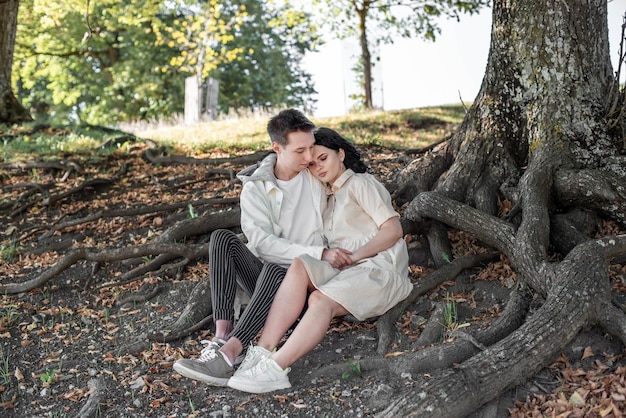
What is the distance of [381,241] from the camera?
5188mm

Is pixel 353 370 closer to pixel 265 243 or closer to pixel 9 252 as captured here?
pixel 265 243

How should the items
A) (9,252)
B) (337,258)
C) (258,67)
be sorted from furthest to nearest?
(258,67) < (9,252) < (337,258)

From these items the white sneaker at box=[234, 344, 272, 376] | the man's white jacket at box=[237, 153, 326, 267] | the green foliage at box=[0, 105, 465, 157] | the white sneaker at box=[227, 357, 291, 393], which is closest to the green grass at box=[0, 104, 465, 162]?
the green foliage at box=[0, 105, 465, 157]

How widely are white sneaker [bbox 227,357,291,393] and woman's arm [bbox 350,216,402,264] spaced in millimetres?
1006

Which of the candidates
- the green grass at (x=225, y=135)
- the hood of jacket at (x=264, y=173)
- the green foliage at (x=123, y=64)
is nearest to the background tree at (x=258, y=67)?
the green foliage at (x=123, y=64)

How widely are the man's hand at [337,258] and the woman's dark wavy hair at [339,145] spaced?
2.23 feet

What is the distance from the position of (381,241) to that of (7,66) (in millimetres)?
11005

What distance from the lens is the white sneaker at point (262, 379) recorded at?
182 inches

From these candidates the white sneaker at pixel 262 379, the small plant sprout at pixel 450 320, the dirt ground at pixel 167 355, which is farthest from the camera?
the small plant sprout at pixel 450 320

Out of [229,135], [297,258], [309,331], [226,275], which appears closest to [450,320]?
[309,331]

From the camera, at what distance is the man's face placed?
5.29 meters

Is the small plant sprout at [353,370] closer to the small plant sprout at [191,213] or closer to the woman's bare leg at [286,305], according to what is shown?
the woman's bare leg at [286,305]

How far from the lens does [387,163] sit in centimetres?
912

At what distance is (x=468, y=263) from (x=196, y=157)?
18.1ft
